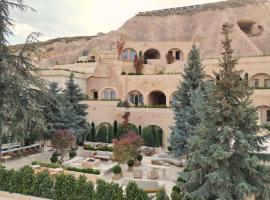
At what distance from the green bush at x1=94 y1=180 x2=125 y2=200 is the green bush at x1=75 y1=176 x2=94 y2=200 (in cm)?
35

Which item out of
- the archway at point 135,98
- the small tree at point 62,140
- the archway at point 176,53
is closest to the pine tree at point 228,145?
the small tree at point 62,140

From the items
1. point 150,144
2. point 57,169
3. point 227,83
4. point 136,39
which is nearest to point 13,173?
point 57,169

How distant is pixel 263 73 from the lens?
35375mm

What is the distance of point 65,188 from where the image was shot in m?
14.5

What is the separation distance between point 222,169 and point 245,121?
6.74 ft

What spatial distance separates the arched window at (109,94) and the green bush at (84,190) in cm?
2520

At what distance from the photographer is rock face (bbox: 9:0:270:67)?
48625 mm

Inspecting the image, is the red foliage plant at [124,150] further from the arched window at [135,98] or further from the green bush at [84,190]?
the arched window at [135,98]

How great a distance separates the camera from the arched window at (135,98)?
127 ft

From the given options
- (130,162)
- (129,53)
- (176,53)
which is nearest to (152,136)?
(130,162)

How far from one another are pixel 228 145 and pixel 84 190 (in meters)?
6.81

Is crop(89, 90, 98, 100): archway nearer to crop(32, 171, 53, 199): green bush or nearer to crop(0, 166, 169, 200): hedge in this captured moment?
crop(0, 166, 169, 200): hedge

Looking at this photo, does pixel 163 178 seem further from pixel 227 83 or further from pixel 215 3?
pixel 215 3

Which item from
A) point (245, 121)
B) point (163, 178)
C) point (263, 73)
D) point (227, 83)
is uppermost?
point (263, 73)
